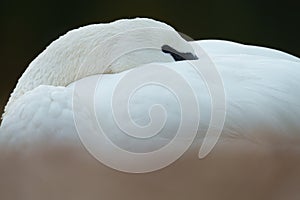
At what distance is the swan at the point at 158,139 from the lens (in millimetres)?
577

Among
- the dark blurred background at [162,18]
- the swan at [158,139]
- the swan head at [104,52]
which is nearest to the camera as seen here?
the swan at [158,139]

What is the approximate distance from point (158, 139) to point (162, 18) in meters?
2.21

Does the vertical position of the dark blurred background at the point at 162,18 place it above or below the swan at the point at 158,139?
below

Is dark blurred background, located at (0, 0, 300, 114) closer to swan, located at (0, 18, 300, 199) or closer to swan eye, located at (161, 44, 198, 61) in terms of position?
swan eye, located at (161, 44, 198, 61)

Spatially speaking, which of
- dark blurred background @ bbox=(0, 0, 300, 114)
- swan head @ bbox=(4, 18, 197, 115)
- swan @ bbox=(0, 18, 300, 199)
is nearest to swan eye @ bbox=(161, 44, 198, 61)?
swan head @ bbox=(4, 18, 197, 115)

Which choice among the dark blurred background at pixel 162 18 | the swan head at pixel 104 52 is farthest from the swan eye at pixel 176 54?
the dark blurred background at pixel 162 18

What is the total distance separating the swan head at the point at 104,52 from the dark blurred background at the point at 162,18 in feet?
6.20

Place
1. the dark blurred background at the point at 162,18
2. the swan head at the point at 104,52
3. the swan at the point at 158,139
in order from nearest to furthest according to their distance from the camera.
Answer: the swan at the point at 158,139 → the swan head at the point at 104,52 → the dark blurred background at the point at 162,18

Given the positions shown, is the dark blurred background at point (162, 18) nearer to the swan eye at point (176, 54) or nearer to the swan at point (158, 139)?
the swan eye at point (176, 54)

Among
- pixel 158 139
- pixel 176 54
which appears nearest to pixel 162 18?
pixel 176 54

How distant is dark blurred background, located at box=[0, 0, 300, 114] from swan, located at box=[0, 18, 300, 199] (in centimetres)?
213

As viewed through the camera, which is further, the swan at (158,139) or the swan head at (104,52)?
the swan head at (104,52)

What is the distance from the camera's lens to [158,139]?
0.58 meters

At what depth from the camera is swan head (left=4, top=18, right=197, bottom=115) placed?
795mm
